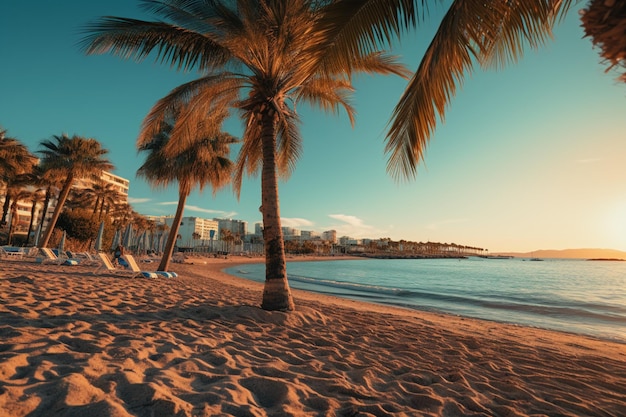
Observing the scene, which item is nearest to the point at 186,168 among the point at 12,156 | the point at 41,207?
the point at 12,156

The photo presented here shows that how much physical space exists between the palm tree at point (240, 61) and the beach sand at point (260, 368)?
6.07 feet

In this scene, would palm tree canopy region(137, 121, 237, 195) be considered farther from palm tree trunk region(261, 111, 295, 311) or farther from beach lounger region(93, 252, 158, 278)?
palm tree trunk region(261, 111, 295, 311)

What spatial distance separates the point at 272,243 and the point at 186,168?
9285mm

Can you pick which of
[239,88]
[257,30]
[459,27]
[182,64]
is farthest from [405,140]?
[182,64]

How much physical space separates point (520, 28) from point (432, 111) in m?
1.10

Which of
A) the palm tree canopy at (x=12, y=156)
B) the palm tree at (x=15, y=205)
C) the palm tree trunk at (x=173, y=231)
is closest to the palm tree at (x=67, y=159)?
the palm tree canopy at (x=12, y=156)

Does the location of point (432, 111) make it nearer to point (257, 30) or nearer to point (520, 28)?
point (520, 28)

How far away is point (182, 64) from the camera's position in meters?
6.73

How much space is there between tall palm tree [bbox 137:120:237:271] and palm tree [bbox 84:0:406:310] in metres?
6.57

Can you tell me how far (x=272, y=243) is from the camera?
6227 mm

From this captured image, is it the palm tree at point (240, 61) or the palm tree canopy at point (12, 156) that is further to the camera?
the palm tree canopy at point (12, 156)

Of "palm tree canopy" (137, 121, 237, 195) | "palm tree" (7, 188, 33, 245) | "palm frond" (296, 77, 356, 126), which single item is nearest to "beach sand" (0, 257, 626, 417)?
"palm frond" (296, 77, 356, 126)

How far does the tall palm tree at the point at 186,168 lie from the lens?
45.6 ft

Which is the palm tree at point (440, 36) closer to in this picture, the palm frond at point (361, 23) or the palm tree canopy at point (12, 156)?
the palm frond at point (361, 23)
